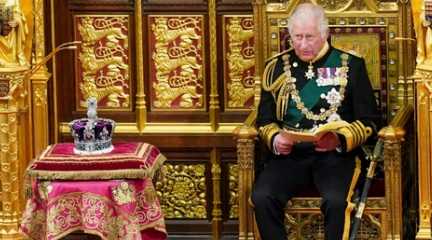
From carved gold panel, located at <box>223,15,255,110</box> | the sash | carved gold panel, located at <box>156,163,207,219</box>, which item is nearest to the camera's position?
the sash

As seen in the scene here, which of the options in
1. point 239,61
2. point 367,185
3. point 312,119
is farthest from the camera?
point 239,61

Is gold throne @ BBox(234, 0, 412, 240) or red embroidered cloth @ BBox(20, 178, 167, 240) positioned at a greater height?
gold throne @ BBox(234, 0, 412, 240)

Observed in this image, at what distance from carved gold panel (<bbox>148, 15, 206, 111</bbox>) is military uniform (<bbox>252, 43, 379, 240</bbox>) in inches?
30.5

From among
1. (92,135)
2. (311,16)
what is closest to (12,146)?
(92,135)

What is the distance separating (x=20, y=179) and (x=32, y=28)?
2.70 ft

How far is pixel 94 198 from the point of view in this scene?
815 centimetres

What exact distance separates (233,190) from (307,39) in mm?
1321

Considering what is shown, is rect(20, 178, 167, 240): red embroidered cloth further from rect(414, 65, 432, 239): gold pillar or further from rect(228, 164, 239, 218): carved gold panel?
rect(414, 65, 432, 239): gold pillar

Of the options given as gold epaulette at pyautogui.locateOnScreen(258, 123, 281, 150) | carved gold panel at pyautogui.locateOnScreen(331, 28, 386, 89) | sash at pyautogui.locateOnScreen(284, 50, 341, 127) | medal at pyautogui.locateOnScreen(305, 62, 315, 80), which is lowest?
gold epaulette at pyautogui.locateOnScreen(258, 123, 281, 150)

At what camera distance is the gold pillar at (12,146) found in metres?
8.70

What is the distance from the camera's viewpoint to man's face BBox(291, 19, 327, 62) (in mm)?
8438

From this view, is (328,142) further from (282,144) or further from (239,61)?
(239,61)

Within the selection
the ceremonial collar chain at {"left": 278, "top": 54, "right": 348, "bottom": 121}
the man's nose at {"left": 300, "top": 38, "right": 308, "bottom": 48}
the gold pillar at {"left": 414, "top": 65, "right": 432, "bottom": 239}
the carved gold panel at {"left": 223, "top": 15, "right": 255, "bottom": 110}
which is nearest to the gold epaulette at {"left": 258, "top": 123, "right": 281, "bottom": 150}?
the ceremonial collar chain at {"left": 278, "top": 54, "right": 348, "bottom": 121}

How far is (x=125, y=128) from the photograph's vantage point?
372 inches
